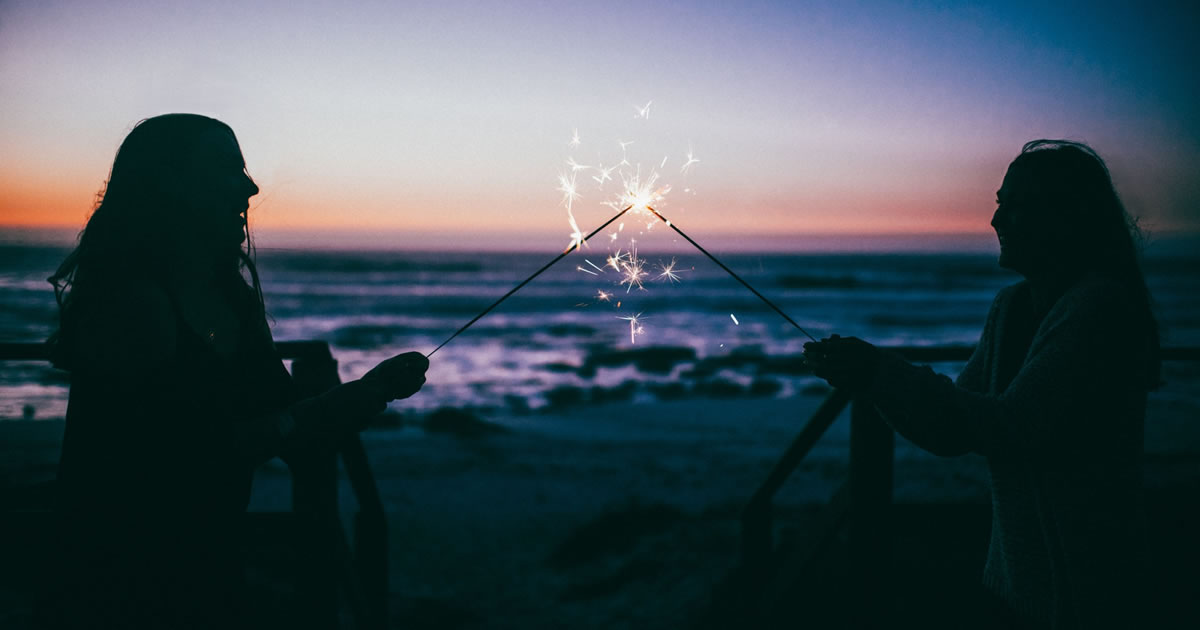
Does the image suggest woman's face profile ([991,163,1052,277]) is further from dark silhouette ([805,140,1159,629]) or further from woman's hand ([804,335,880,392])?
woman's hand ([804,335,880,392])

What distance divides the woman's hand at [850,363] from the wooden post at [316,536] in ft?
5.11

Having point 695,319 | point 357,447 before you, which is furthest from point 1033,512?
point 695,319

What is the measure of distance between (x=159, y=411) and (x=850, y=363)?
1.56m

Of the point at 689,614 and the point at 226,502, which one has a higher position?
the point at 226,502

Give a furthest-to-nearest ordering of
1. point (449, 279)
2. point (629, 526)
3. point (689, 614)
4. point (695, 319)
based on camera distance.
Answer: point (449, 279) < point (695, 319) < point (629, 526) < point (689, 614)

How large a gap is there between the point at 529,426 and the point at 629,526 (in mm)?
4722

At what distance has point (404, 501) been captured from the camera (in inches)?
270

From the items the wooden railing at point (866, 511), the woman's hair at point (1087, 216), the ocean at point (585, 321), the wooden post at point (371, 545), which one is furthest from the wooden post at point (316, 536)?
the woman's hair at point (1087, 216)

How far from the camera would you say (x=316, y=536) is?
2.29 metres

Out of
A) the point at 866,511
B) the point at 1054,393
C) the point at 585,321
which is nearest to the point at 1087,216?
the point at 1054,393

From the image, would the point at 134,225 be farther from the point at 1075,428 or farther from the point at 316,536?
the point at 1075,428

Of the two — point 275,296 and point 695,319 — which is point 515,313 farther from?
point 275,296

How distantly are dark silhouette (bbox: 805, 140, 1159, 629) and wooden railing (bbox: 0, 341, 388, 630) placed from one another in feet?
5.35

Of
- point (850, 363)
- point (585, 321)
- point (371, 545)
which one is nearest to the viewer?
point (850, 363)
